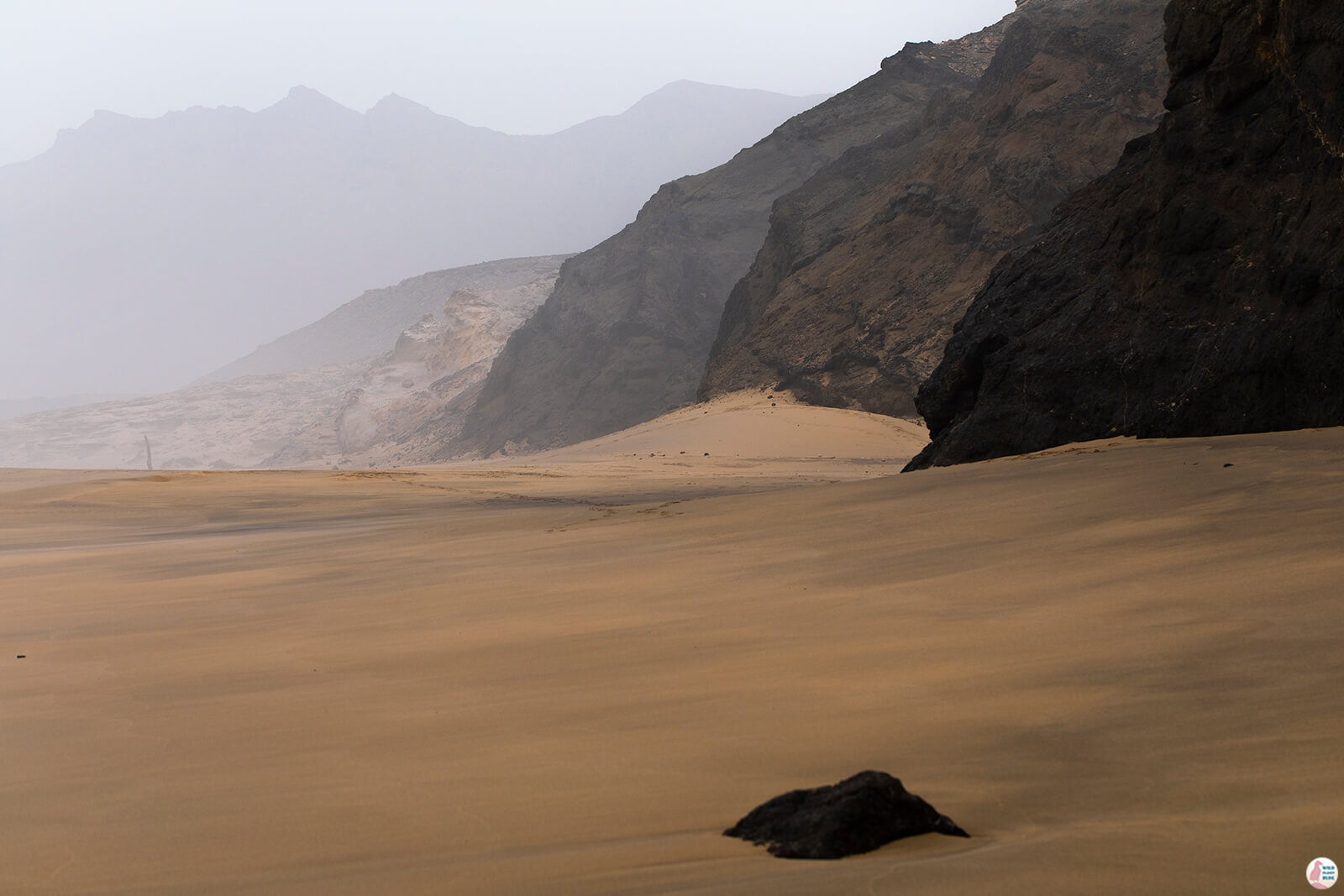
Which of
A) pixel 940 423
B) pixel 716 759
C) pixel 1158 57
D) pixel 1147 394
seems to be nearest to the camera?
pixel 716 759

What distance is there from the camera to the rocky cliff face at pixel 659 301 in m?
37.5

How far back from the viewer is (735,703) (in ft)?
8.47

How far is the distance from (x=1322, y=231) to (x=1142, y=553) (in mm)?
3448

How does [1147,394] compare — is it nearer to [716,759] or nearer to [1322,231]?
[1322,231]

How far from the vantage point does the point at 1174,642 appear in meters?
2.53

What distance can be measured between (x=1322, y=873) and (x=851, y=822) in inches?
24.5

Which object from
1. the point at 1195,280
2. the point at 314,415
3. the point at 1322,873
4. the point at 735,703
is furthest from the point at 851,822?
the point at 314,415

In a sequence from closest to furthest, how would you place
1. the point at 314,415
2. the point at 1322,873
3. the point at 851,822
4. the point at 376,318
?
the point at 1322,873, the point at 851,822, the point at 314,415, the point at 376,318

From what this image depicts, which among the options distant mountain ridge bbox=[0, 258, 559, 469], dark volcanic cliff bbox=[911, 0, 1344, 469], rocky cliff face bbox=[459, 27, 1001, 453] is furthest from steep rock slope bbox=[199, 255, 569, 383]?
dark volcanic cliff bbox=[911, 0, 1344, 469]

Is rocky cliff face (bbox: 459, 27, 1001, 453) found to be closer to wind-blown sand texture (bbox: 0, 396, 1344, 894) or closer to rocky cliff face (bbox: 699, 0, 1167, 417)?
rocky cliff face (bbox: 699, 0, 1167, 417)

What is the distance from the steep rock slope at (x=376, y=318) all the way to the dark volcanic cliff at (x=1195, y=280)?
72.3 metres

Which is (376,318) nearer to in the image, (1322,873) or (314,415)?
(314,415)

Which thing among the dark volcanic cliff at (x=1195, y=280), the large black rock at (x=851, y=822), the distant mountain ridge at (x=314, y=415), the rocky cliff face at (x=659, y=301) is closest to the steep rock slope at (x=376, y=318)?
the distant mountain ridge at (x=314, y=415)

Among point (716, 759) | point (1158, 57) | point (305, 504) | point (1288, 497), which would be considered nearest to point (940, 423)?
point (1288, 497)
